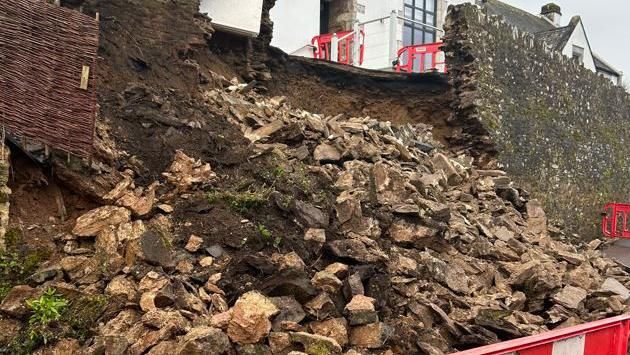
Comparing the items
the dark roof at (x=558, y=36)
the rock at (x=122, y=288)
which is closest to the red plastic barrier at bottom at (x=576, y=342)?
the rock at (x=122, y=288)

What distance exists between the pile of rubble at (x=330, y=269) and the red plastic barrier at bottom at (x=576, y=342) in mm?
1026

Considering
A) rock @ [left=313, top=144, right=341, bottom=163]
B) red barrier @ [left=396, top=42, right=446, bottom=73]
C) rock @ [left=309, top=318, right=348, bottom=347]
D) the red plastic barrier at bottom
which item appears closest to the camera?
the red plastic barrier at bottom

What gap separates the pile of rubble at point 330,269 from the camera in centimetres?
381

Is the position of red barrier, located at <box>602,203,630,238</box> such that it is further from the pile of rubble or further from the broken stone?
the broken stone

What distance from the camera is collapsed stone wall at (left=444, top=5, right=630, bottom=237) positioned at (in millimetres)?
11125

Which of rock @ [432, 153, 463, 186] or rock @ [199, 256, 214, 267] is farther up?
rock @ [432, 153, 463, 186]

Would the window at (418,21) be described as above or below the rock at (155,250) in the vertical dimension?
above

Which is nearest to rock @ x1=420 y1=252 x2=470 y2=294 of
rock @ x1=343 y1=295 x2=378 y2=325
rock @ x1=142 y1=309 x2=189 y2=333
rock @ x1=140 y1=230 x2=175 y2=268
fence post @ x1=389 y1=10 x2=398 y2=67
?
rock @ x1=343 y1=295 x2=378 y2=325

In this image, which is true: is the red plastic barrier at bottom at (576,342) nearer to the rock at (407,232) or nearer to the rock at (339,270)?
the rock at (339,270)

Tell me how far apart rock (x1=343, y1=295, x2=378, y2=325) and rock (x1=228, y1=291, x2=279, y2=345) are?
0.63m

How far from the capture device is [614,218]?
1384 centimetres

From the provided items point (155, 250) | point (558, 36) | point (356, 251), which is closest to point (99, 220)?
point (155, 250)

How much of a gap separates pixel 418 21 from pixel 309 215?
46.4 ft

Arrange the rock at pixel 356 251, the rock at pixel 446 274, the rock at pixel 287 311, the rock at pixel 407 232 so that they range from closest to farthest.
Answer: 1. the rock at pixel 287 311
2. the rock at pixel 356 251
3. the rock at pixel 446 274
4. the rock at pixel 407 232
